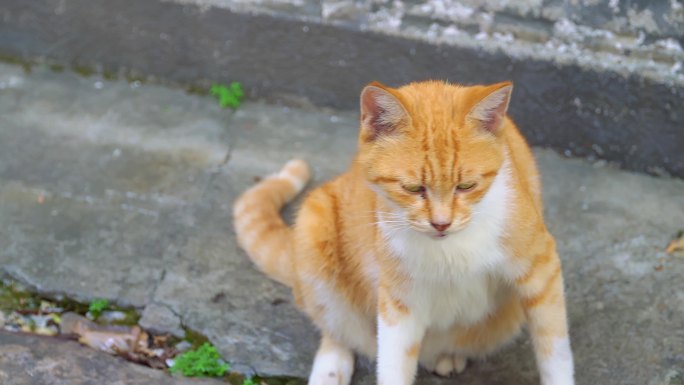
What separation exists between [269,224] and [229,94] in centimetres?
117

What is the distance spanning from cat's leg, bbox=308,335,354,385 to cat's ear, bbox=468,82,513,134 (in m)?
1.14

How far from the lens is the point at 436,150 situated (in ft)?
9.06

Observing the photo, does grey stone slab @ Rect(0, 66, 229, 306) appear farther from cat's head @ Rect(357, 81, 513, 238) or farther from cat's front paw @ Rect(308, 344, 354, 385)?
cat's head @ Rect(357, 81, 513, 238)

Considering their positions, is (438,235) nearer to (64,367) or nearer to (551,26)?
(64,367)

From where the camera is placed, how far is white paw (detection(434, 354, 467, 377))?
348 centimetres

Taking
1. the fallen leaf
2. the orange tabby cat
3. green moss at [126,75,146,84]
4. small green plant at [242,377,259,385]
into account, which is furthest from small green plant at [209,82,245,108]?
the fallen leaf

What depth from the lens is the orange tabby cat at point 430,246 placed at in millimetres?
2779

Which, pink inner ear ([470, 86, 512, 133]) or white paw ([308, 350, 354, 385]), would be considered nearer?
pink inner ear ([470, 86, 512, 133])

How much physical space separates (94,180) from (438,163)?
2.18 m

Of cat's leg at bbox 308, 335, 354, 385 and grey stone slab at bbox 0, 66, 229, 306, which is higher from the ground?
grey stone slab at bbox 0, 66, 229, 306

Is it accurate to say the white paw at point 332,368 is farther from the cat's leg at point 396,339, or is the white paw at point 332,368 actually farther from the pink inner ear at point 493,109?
the pink inner ear at point 493,109

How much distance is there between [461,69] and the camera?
4.44 meters

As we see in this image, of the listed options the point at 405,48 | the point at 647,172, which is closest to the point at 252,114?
the point at 405,48

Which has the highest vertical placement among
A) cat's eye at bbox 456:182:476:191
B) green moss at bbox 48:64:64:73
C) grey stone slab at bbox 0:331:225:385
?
cat's eye at bbox 456:182:476:191
